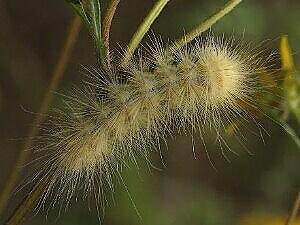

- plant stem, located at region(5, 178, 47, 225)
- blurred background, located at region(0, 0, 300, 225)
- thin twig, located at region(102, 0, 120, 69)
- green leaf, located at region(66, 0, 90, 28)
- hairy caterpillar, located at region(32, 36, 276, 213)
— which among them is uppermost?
blurred background, located at region(0, 0, 300, 225)

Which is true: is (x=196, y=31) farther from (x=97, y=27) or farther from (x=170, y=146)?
(x=170, y=146)

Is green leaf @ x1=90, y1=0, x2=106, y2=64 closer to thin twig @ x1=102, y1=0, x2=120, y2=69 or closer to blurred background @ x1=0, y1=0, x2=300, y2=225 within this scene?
thin twig @ x1=102, y1=0, x2=120, y2=69

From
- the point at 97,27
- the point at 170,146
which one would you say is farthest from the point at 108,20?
the point at 170,146

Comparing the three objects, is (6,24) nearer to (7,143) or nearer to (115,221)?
(7,143)

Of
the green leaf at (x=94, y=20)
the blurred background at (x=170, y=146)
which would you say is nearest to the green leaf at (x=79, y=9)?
the green leaf at (x=94, y=20)

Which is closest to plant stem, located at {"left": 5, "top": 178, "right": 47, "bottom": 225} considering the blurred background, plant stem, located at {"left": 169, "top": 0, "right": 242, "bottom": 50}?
plant stem, located at {"left": 169, "top": 0, "right": 242, "bottom": 50}

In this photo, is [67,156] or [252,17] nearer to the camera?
[67,156]

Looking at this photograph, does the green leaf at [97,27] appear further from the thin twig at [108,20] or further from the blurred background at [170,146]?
the blurred background at [170,146]

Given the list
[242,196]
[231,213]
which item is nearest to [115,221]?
[231,213]
